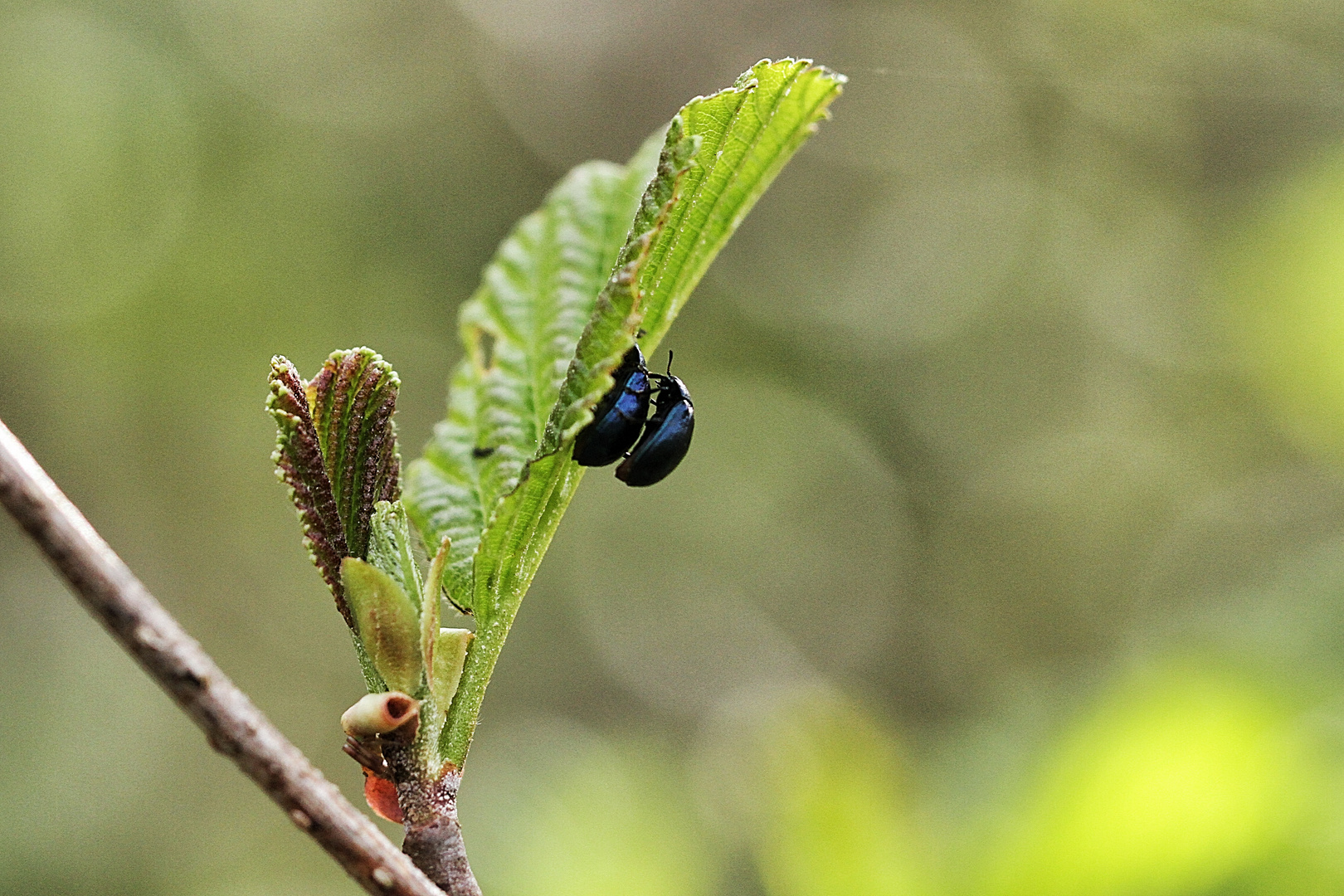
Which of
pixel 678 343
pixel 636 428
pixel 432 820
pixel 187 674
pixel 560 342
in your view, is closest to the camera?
pixel 187 674

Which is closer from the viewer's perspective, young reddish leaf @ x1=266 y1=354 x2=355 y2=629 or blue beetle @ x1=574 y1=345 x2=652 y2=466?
young reddish leaf @ x1=266 y1=354 x2=355 y2=629

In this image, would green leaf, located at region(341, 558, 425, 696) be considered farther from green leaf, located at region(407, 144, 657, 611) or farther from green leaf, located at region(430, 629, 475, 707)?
green leaf, located at region(407, 144, 657, 611)

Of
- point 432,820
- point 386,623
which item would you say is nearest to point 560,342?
point 386,623

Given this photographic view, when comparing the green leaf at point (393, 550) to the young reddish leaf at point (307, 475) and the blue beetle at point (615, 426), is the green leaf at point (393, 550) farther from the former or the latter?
the blue beetle at point (615, 426)

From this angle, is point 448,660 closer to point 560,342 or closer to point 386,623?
point 386,623

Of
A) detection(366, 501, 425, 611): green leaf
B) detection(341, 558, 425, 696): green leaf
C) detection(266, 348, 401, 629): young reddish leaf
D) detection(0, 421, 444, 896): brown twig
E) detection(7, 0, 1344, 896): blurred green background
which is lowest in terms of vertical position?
detection(0, 421, 444, 896): brown twig

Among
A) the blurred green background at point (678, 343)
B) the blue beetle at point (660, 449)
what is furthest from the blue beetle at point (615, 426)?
the blurred green background at point (678, 343)

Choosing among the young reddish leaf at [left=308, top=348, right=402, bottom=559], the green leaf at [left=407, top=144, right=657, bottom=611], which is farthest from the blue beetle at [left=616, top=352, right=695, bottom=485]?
the young reddish leaf at [left=308, top=348, right=402, bottom=559]
